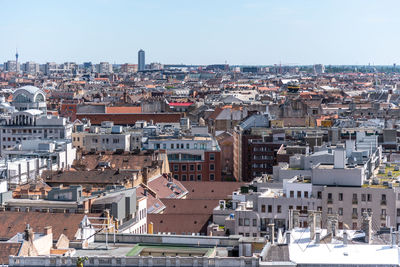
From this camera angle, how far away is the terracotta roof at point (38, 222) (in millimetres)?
63281

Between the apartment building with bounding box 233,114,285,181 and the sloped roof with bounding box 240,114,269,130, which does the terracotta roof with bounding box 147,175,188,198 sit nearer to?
the apartment building with bounding box 233,114,285,181

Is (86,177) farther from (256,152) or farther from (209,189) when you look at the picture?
(256,152)

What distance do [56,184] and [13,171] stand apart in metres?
4.90

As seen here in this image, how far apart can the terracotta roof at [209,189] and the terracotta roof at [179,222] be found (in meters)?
14.3

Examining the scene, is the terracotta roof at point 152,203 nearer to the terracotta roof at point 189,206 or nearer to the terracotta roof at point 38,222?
the terracotta roof at point 189,206

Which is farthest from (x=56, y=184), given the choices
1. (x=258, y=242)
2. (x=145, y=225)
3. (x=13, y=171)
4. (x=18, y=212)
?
(x=258, y=242)

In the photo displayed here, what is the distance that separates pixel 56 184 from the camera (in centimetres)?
9212

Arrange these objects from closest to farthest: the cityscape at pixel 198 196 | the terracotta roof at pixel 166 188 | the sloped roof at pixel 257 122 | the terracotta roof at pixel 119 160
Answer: the cityscape at pixel 198 196 → the terracotta roof at pixel 166 188 → the terracotta roof at pixel 119 160 → the sloped roof at pixel 257 122

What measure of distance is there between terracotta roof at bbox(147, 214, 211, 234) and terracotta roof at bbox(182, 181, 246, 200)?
14.3 m

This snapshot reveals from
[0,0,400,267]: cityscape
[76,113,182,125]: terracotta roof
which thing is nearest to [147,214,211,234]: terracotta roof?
[0,0,400,267]: cityscape

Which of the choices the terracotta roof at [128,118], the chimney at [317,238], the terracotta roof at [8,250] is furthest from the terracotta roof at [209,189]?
the terracotta roof at [128,118]

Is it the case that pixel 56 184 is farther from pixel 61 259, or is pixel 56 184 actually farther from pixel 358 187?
pixel 61 259

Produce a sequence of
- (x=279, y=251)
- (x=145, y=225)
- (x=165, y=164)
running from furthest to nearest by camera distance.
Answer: (x=165, y=164) → (x=145, y=225) → (x=279, y=251)

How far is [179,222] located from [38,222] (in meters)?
20.6
